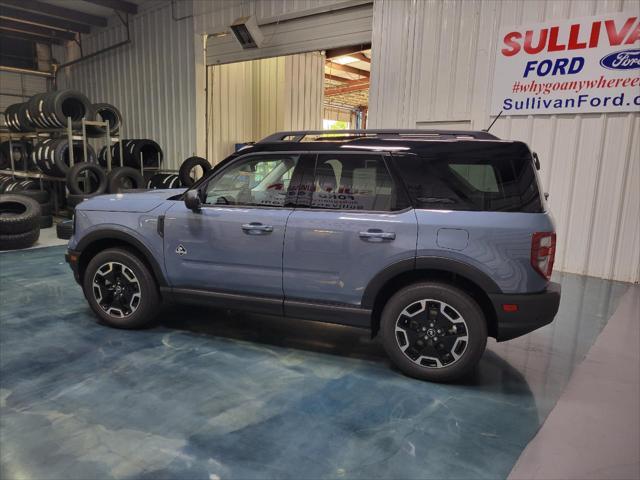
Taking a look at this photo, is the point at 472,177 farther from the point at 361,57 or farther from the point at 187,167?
the point at 361,57

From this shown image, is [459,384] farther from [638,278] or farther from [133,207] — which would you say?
[638,278]

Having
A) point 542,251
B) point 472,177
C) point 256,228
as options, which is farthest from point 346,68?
point 542,251

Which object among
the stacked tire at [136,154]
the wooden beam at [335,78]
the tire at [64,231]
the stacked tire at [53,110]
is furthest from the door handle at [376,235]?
the wooden beam at [335,78]

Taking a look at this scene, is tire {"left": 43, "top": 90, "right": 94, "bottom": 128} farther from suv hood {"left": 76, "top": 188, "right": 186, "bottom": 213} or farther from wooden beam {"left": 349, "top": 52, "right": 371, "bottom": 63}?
wooden beam {"left": 349, "top": 52, "right": 371, "bottom": 63}

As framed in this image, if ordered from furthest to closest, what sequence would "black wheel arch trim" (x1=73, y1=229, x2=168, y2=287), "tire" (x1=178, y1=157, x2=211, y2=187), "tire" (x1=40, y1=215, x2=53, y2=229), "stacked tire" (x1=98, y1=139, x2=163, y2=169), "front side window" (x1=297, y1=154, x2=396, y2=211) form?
"stacked tire" (x1=98, y1=139, x2=163, y2=169) < "tire" (x1=178, y1=157, x2=211, y2=187) < "tire" (x1=40, y1=215, x2=53, y2=229) < "black wheel arch trim" (x1=73, y1=229, x2=168, y2=287) < "front side window" (x1=297, y1=154, x2=396, y2=211)

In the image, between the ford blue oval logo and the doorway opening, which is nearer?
the ford blue oval logo

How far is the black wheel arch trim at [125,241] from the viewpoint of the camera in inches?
143

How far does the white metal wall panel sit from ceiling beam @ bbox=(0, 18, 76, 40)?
7070 mm

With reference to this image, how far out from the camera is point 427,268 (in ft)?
9.43

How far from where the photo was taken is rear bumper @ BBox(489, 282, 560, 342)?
2.73 m

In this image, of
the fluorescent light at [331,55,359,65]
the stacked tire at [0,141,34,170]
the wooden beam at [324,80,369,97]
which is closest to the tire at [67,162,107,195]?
the stacked tire at [0,141,34,170]

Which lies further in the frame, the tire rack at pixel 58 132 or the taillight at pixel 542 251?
the tire rack at pixel 58 132

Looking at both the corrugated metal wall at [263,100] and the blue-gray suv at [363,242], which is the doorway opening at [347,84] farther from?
the blue-gray suv at [363,242]

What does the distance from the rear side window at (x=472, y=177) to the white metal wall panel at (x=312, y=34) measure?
542 centimetres
